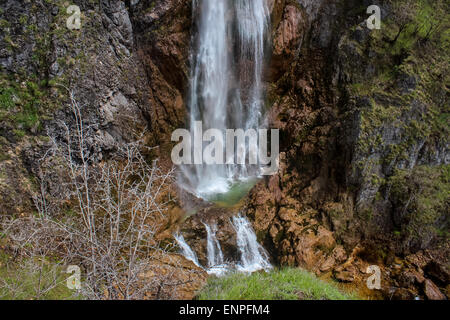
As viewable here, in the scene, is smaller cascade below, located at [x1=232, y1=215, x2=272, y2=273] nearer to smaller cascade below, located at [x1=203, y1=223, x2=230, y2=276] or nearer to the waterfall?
smaller cascade below, located at [x1=203, y1=223, x2=230, y2=276]

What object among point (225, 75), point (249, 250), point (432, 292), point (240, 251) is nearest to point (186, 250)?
point (240, 251)

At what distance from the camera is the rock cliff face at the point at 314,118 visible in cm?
697

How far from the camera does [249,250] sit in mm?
8117

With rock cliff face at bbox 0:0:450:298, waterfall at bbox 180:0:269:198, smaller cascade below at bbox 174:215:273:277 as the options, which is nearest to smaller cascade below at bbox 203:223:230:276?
smaller cascade below at bbox 174:215:273:277

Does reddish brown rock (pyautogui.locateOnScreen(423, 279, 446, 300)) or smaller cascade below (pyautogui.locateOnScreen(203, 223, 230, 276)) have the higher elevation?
smaller cascade below (pyautogui.locateOnScreen(203, 223, 230, 276))

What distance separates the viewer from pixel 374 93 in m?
8.93

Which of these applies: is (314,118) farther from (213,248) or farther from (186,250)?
(186,250)

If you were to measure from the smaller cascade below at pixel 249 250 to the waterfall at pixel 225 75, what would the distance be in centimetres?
209

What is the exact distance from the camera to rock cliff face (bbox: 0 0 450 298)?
6973mm

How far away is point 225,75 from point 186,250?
6.67 meters
